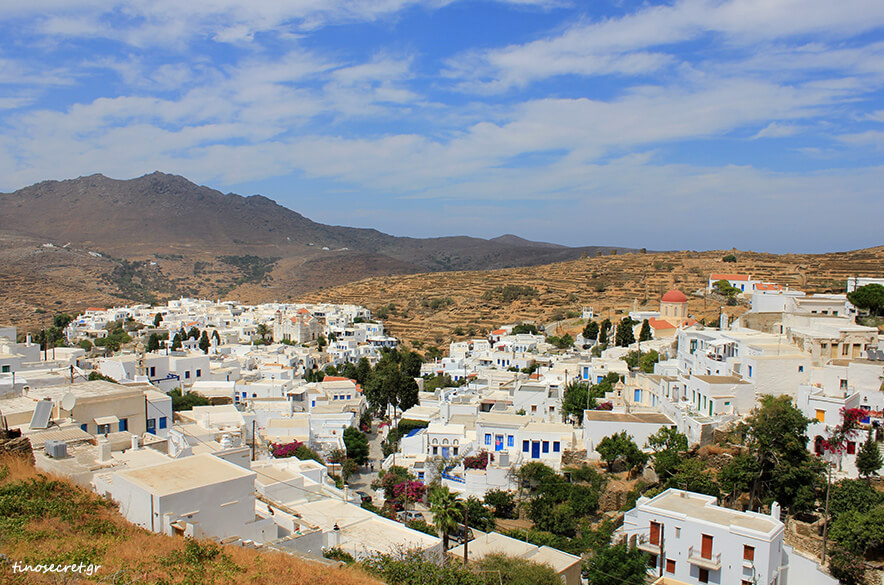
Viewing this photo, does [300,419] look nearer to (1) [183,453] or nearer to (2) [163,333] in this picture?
(1) [183,453]

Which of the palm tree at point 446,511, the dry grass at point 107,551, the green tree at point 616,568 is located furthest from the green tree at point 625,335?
the dry grass at point 107,551

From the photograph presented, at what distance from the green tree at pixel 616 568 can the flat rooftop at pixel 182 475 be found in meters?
7.84

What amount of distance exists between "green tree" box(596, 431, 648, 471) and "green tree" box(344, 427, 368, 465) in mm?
9855

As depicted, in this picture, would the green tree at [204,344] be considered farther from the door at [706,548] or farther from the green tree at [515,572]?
the door at [706,548]

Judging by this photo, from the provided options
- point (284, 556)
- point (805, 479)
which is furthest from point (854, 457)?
point (284, 556)

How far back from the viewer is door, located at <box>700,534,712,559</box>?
14.5 meters

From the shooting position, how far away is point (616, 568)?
13969mm

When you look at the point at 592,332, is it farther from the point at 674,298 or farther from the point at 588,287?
the point at 588,287

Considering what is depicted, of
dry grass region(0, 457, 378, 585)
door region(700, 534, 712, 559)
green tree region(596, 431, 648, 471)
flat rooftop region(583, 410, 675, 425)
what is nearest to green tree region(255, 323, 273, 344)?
flat rooftop region(583, 410, 675, 425)

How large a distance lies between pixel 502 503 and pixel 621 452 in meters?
4.28

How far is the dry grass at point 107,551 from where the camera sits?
732 centimetres

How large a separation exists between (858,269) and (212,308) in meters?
62.1

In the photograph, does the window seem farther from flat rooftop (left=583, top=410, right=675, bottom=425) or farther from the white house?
flat rooftop (left=583, top=410, right=675, bottom=425)

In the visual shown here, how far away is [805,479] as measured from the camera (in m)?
16.8
